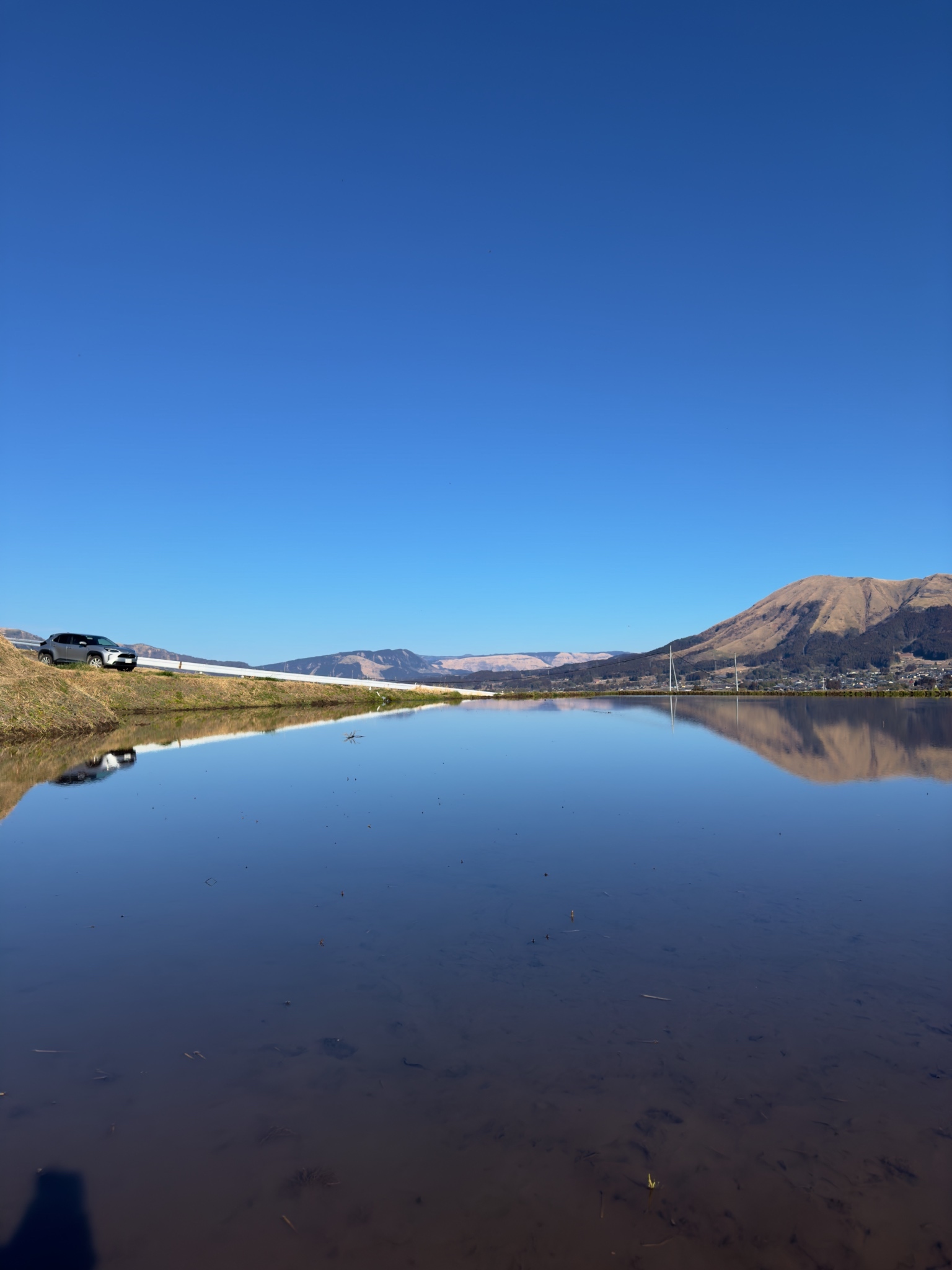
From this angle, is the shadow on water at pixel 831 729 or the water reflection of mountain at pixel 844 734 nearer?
the water reflection of mountain at pixel 844 734

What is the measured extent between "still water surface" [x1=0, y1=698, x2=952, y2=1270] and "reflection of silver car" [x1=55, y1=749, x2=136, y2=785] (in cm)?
954

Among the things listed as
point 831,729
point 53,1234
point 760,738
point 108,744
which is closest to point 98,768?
point 108,744

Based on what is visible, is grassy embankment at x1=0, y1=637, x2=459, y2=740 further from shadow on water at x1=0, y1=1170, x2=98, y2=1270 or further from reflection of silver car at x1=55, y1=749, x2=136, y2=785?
shadow on water at x1=0, y1=1170, x2=98, y2=1270

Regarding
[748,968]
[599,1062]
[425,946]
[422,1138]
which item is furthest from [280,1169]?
[748,968]

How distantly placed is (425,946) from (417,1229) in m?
5.27

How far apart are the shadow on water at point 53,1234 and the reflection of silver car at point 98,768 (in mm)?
23124

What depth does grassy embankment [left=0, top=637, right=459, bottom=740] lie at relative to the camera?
44.7 metres

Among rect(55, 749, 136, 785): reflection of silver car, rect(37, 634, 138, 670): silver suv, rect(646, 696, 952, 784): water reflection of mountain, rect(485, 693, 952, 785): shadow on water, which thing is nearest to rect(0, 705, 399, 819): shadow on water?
rect(55, 749, 136, 785): reflection of silver car

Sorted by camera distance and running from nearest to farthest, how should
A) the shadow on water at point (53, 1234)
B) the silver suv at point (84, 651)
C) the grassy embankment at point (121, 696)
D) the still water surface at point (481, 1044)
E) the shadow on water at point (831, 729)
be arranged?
1. the shadow on water at point (53, 1234)
2. the still water surface at point (481, 1044)
3. the shadow on water at point (831, 729)
4. the grassy embankment at point (121, 696)
5. the silver suv at point (84, 651)

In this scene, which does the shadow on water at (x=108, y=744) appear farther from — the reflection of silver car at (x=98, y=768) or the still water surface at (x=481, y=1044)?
the still water surface at (x=481, y=1044)

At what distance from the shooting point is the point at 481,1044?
777 centimetres

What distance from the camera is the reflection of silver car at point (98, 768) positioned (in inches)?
1060

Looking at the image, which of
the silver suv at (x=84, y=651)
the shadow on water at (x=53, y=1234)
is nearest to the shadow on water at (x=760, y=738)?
the silver suv at (x=84, y=651)

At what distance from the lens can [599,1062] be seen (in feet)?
24.2
